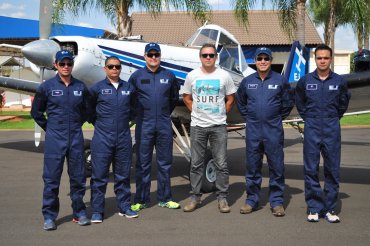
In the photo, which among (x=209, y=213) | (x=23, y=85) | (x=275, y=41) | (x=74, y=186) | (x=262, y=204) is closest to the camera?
(x=74, y=186)

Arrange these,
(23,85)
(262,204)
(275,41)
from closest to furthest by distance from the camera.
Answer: (262,204) < (23,85) < (275,41)

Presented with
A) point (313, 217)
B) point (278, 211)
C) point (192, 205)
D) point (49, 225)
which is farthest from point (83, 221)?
point (313, 217)

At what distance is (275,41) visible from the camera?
3250 centimetres

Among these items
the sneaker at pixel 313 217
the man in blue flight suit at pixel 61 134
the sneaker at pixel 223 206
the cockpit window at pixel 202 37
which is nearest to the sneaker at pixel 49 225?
the man in blue flight suit at pixel 61 134

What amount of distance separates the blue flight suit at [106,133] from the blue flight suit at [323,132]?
2.05 m

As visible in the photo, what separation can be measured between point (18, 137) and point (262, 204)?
38.6ft

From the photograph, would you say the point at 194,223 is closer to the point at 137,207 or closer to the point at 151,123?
the point at 137,207

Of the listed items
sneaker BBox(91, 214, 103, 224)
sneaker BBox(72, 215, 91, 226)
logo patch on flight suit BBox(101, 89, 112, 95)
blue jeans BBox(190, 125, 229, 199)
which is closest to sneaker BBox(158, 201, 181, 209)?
blue jeans BBox(190, 125, 229, 199)

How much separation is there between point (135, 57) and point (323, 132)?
3399 mm

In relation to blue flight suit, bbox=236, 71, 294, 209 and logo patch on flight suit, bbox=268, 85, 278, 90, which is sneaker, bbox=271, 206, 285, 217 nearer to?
blue flight suit, bbox=236, 71, 294, 209

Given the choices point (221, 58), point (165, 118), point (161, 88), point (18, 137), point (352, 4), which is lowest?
point (18, 137)

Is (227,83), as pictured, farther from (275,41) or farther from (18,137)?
(275,41)

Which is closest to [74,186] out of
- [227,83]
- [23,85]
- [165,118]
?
[165,118]

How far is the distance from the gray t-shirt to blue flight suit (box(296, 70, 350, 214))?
3.15ft
